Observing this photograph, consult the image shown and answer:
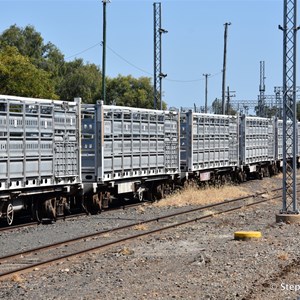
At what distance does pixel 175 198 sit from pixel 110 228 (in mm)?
8035

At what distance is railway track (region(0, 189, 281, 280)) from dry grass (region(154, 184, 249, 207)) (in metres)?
1.53

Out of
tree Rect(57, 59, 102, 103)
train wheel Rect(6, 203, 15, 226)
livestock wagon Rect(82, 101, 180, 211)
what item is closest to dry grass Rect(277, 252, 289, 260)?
train wheel Rect(6, 203, 15, 226)

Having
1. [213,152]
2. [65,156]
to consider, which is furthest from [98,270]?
[213,152]

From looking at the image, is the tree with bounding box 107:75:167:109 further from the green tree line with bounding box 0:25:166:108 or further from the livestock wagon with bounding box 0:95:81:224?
the livestock wagon with bounding box 0:95:81:224

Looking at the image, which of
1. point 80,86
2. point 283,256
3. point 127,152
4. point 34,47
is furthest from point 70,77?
point 283,256

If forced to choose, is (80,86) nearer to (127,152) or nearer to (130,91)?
(130,91)

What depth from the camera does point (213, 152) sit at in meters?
32.0

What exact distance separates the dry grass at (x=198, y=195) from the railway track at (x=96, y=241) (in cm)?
153

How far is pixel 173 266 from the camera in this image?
12586mm

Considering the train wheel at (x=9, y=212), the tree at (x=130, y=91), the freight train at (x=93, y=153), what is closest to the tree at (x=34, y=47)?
the tree at (x=130, y=91)

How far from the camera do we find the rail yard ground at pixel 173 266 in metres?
10.4

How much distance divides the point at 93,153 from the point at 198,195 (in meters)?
6.75

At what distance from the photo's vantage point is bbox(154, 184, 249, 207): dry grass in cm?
2634

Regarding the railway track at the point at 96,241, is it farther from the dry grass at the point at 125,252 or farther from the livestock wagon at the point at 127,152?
the livestock wagon at the point at 127,152
